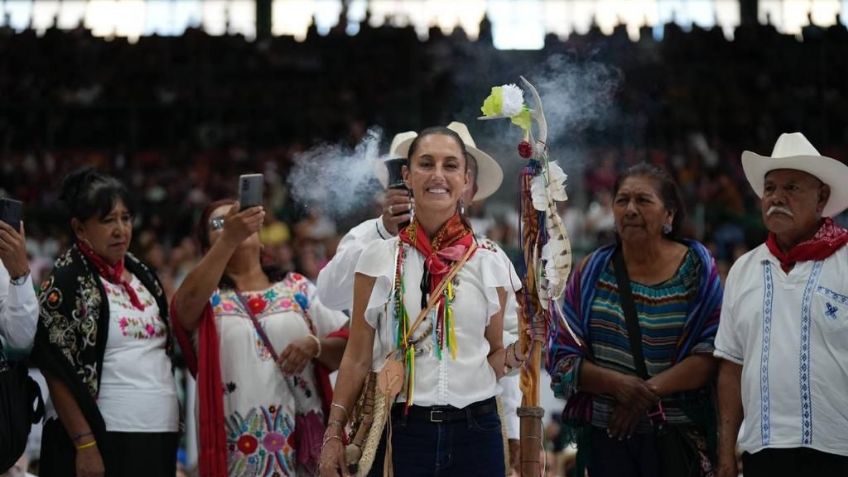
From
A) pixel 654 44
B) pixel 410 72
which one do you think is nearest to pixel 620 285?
pixel 654 44

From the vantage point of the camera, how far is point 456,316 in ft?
12.3

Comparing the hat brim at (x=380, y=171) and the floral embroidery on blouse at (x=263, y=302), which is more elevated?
the hat brim at (x=380, y=171)

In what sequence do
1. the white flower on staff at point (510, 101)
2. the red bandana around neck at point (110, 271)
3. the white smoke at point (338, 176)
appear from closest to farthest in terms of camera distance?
the white flower on staff at point (510, 101) → the red bandana around neck at point (110, 271) → the white smoke at point (338, 176)

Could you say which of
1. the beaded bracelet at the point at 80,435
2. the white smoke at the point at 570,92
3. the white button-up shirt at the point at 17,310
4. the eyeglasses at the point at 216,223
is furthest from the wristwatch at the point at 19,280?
the white smoke at the point at 570,92

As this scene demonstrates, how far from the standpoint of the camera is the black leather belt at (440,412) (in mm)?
3643

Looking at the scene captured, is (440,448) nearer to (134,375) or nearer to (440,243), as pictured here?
(440,243)

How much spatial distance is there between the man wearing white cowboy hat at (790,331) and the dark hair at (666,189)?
32 cm

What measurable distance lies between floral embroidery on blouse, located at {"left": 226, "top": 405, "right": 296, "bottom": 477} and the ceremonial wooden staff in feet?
3.94

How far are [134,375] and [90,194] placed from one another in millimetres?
713

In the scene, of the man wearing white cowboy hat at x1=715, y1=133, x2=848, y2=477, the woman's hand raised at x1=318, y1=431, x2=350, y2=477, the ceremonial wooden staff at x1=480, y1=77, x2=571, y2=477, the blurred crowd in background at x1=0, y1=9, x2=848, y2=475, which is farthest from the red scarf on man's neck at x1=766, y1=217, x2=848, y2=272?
the blurred crowd in background at x1=0, y1=9, x2=848, y2=475

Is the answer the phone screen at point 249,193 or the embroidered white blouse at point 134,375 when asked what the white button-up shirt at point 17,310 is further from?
the phone screen at point 249,193

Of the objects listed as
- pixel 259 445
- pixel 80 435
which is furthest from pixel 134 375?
pixel 259 445

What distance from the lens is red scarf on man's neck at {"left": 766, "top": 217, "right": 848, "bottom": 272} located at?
4066 mm

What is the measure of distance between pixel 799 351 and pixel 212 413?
2105 mm
